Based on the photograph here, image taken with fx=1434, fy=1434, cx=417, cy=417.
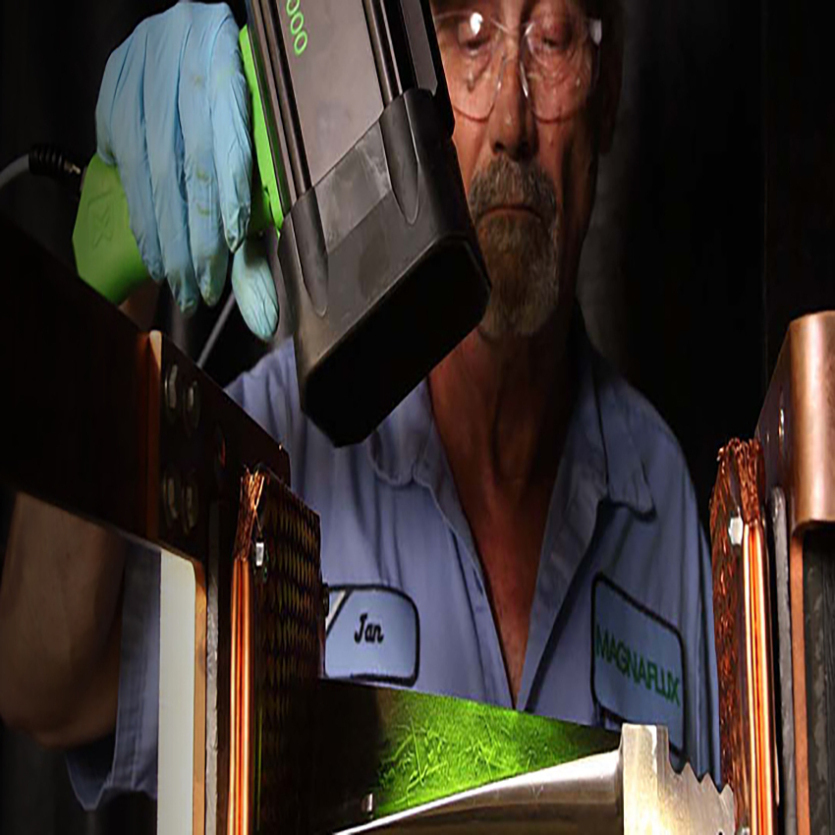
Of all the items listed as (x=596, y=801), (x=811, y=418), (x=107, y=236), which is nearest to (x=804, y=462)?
(x=811, y=418)

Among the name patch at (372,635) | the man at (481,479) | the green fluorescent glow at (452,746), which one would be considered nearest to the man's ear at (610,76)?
the man at (481,479)

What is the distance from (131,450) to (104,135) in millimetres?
687

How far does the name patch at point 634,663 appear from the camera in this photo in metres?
1.08

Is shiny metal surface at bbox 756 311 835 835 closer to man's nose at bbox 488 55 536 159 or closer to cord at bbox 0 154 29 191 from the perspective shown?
man's nose at bbox 488 55 536 159

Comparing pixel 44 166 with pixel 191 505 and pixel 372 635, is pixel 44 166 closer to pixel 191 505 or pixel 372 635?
pixel 372 635

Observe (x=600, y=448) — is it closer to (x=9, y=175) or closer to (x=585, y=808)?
(x=9, y=175)

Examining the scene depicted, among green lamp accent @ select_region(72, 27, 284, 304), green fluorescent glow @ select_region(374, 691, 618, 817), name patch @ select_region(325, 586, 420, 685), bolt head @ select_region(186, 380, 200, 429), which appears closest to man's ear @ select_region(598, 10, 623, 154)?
green lamp accent @ select_region(72, 27, 284, 304)

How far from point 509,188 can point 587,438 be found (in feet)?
0.68

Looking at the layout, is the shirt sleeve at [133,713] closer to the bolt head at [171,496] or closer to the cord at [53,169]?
the cord at [53,169]

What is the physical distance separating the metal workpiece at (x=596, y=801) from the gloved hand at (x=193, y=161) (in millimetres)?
564

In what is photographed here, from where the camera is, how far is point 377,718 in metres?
0.68

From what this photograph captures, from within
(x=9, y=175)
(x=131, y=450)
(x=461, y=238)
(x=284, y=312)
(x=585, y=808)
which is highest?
(x=9, y=175)

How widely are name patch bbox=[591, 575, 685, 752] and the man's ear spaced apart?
0.36 metres

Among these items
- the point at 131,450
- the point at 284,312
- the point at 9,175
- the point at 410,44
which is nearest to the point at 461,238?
the point at 410,44
